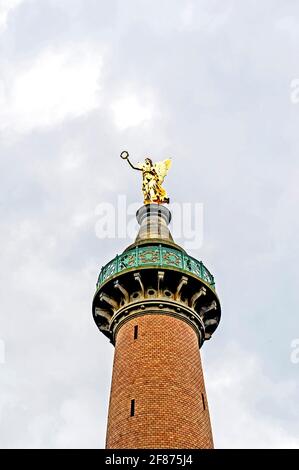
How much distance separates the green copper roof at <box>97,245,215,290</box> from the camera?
2679cm

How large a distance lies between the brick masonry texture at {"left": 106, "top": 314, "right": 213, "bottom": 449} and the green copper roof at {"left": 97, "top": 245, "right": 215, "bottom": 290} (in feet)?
7.58

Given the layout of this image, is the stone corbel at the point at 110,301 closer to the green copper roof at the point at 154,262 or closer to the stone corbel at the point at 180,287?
the green copper roof at the point at 154,262

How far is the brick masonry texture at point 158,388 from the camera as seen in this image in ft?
72.1

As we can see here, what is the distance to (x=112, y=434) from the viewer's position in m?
23.0

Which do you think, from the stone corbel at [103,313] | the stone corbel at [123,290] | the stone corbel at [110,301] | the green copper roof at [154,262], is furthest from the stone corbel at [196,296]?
the stone corbel at [103,313]

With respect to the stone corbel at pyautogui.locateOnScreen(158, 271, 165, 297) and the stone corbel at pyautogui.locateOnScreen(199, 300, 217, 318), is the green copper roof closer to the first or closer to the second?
the stone corbel at pyautogui.locateOnScreen(158, 271, 165, 297)

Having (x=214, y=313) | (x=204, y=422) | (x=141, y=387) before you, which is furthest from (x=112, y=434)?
(x=214, y=313)

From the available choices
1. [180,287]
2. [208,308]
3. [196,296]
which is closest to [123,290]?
[180,287]

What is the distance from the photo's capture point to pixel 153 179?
113 ft

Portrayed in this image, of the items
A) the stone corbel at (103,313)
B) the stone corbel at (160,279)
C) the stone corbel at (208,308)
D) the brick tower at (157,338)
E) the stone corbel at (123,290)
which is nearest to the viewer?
the brick tower at (157,338)

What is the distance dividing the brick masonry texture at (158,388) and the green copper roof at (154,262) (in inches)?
91.0
